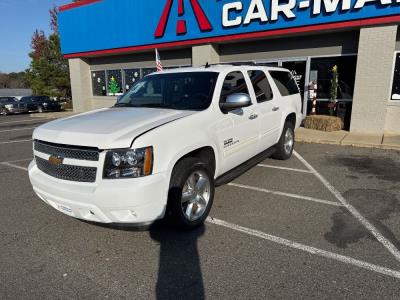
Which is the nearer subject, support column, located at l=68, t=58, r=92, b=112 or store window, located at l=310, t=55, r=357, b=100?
store window, located at l=310, t=55, r=357, b=100

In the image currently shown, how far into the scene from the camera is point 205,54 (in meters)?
13.2

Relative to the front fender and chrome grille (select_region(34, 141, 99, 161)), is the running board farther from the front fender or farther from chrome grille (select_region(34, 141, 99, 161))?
chrome grille (select_region(34, 141, 99, 161))

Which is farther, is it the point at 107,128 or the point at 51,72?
the point at 51,72

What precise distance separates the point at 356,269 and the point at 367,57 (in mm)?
8520

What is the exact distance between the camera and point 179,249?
11.6 ft

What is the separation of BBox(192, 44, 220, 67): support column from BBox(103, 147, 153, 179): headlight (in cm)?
1070

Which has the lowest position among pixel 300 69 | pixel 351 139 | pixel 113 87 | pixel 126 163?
pixel 351 139

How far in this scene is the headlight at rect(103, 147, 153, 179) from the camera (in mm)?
3135

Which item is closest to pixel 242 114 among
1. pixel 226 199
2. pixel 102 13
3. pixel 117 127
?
pixel 226 199

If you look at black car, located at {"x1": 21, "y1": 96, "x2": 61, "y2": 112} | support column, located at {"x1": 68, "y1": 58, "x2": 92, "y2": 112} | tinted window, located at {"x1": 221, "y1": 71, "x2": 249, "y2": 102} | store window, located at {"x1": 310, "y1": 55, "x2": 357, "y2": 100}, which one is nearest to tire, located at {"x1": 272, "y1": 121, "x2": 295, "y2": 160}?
tinted window, located at {"x1": 221, "y1": 71, "x2": 249, "y2": 102}

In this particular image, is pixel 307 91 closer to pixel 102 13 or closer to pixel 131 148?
pixel 131 148

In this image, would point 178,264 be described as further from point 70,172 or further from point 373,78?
point 373,78

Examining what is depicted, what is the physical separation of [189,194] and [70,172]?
1328mm

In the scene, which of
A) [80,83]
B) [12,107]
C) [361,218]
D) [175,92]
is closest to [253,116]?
[175,92]
